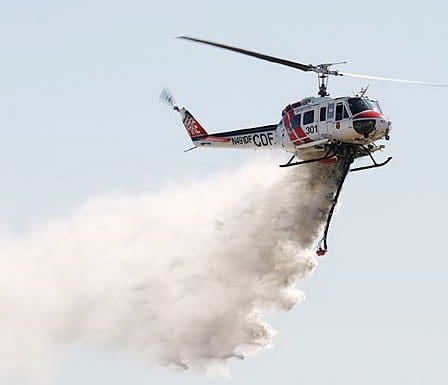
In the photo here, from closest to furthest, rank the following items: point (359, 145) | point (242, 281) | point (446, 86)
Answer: point (446, 86)
point (359, 145)
point (242, 281)

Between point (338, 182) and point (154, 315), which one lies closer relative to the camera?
point (338, 182)

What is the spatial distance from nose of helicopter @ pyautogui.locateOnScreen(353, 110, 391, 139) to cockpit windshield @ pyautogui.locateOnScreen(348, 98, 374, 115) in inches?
6.9

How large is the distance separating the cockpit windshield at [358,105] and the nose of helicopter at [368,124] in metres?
0.18

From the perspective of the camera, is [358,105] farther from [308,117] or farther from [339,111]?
[308,117]

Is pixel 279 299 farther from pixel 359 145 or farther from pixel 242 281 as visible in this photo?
pixel 359 145

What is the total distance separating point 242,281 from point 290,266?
2.04 metres

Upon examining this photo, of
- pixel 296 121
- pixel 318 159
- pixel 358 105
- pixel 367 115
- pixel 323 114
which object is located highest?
pixel 296 121

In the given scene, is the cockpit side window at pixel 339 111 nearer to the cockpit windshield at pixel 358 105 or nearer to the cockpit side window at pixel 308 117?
the cockpit windshield at pixel 358 105

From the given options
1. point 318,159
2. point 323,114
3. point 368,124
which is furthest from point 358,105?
point 318,159

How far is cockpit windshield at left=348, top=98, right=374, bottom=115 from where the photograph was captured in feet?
258

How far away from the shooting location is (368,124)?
Result: 78062mm

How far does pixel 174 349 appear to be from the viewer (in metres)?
85.6

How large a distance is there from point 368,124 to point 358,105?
3.00 ft

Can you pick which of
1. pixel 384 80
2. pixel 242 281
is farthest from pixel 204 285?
pixel 384 80
